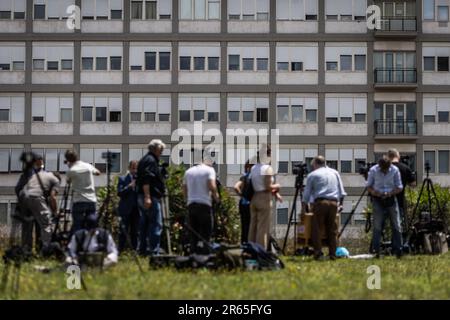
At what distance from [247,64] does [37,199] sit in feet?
122

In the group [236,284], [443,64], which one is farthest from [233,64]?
[236,284]

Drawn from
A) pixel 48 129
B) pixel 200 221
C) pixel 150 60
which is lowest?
pixel 200 221

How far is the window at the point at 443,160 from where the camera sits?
166ft

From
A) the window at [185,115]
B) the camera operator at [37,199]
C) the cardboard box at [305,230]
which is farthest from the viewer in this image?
the window at [185,115]

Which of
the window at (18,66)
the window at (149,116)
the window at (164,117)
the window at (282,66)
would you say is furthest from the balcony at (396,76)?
the window at (18,66)

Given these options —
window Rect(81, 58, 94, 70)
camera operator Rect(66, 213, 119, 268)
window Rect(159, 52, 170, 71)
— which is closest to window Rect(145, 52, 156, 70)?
window Rect(159, 52, 170, 71)

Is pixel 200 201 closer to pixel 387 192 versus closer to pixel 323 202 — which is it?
pixel 323 202

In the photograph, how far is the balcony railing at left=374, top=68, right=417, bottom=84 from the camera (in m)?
50.5

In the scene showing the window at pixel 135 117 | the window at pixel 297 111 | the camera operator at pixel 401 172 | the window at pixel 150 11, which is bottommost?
the camera operator at pixel 401 172

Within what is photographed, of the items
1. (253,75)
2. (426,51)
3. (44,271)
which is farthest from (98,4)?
(44,271)

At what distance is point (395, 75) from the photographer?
50.6 m

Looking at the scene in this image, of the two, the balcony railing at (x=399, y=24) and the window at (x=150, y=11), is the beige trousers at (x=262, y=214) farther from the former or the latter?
the balcony railing at (x=399, y=24)

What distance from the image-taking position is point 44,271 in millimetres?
10875

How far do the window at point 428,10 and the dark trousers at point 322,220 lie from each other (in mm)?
39099
